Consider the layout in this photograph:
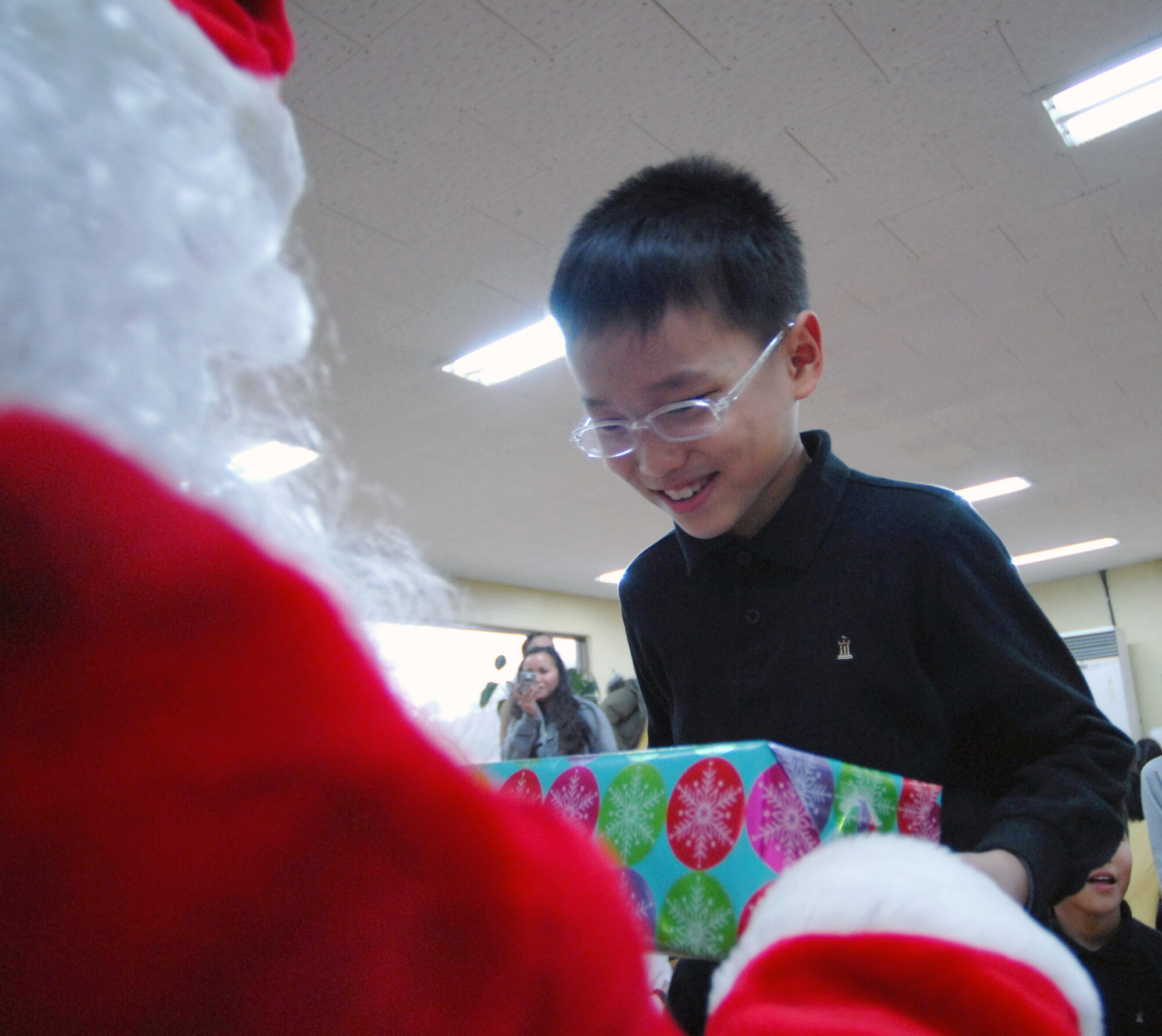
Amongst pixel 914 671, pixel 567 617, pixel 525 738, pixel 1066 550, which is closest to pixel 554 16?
pixel 914 671

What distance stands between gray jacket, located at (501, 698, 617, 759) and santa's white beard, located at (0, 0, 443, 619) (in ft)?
10.2

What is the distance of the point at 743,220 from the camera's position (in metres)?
0.92

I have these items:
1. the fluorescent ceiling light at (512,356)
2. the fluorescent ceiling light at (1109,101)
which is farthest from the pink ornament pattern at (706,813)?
the fluorescent ceiling light at (512,356)

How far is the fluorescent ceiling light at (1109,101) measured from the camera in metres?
2.33

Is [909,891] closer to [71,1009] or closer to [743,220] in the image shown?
[71,1009]

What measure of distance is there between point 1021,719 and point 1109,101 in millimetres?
2476

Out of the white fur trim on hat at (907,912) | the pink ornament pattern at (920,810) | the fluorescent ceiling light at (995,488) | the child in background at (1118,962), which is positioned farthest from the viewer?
the fluorescent ceiling light at (995,488)

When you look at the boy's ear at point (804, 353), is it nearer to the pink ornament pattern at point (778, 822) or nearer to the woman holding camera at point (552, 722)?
the pink ornament pattern at point (778, 822)

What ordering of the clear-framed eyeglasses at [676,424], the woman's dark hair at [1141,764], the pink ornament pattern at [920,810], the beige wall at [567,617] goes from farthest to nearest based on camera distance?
the beige wall at [567,617] → the woman's dark hair at [1141,764] → the clear-framed eyeglasses at [676,424] → the pink ornament pattern at [920,810]

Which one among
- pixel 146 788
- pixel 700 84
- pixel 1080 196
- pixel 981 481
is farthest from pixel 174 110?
pixel 981 481

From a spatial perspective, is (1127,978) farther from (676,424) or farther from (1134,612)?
(1134,612)

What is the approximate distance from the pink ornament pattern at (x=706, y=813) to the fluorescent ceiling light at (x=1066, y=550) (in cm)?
814

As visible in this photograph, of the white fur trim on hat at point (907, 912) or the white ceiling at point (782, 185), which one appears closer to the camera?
the white fur trim on hat at point (907, 912)

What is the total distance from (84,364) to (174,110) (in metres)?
0.10
